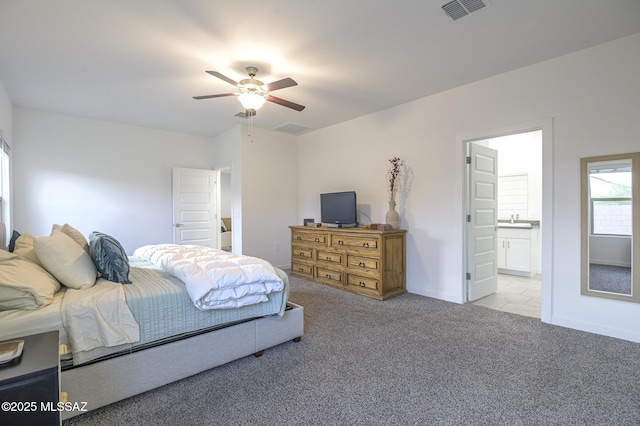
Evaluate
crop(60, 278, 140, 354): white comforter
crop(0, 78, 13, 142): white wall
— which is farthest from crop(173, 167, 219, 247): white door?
crop(60, 278, 140, 354): white comforter

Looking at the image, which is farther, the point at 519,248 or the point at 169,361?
the point at 519,248

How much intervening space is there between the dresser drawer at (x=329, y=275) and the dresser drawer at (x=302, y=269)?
172 mm

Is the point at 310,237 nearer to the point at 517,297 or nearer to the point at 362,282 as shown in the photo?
the point at 362,282

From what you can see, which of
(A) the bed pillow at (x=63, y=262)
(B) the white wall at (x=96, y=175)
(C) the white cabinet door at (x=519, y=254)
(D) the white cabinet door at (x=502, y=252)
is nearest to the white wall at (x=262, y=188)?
(B) the white wall at (x=96, y=175)

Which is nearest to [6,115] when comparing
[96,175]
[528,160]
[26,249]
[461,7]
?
[96,175]

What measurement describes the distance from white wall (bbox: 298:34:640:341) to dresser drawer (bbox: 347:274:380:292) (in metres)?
0.64

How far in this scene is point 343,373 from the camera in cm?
216

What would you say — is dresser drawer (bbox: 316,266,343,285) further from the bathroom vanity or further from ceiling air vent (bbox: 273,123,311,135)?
the bathroom vanity

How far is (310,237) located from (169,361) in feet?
10.2

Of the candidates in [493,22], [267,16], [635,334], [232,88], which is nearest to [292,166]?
[232,88]

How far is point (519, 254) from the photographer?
525cm

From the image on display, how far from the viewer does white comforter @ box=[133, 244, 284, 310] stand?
2.08 m

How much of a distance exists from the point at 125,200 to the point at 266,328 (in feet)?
13.9

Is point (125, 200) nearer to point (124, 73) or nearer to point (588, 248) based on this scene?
point (124, 73)
